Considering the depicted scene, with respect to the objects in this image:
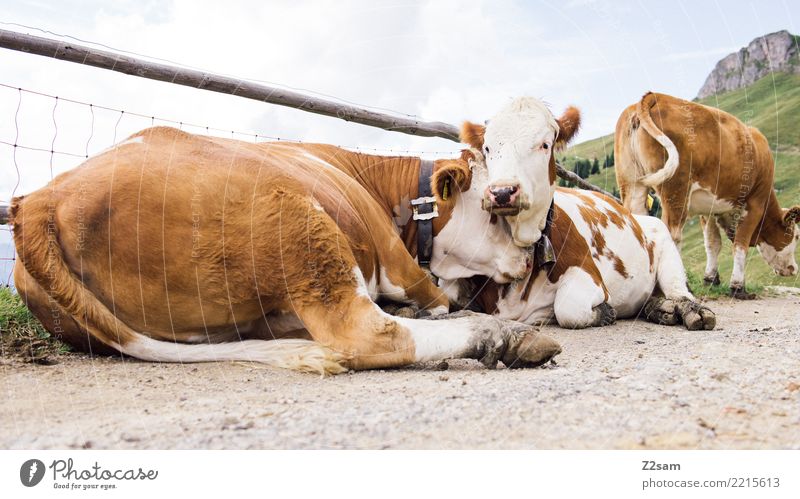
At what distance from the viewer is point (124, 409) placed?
311 cm

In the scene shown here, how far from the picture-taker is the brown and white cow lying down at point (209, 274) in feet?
12.4

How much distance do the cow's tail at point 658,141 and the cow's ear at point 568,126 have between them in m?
2.58

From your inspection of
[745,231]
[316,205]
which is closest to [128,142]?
[316,205]

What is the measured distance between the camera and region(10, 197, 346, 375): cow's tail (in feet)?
12.3

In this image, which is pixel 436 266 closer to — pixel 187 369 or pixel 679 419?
pixel 187 369

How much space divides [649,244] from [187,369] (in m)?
5.26

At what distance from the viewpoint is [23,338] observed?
4.55 meters

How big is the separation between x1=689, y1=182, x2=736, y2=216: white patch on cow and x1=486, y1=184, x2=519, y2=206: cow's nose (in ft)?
16.3

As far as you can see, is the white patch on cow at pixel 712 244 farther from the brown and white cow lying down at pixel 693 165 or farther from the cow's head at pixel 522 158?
the cow's head at pixel 522 158

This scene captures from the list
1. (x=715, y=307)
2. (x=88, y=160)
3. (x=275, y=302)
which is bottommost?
(x=715, y=307)

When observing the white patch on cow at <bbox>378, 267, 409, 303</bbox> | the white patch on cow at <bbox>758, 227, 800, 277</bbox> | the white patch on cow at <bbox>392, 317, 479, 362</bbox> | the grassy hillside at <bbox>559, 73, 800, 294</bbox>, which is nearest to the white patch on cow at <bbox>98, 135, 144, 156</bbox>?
the white patch on cow at <bbox>378, 267, 409, 303</bbox>

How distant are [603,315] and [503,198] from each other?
1.82 m

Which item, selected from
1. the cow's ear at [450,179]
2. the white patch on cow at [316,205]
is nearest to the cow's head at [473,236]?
the cow's ear at [450,179]
